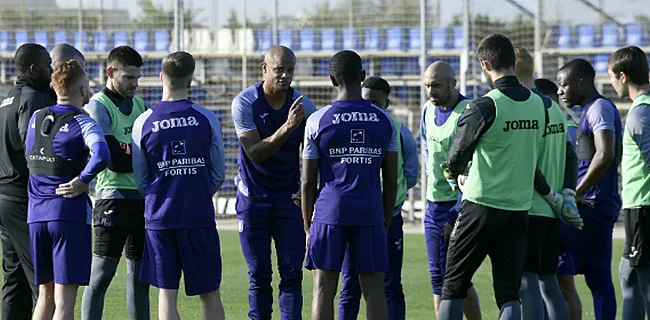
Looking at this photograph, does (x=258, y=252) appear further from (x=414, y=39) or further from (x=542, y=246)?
(x=414, y=39)

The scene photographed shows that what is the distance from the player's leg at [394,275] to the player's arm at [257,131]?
4.28 ft

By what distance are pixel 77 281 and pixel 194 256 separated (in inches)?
31.3

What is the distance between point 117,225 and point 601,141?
3.68 m

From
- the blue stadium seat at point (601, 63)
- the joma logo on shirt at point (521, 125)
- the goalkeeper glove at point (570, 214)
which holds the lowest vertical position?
the goalkeeper glove at point (570, 214)

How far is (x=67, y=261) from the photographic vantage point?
21.4ft

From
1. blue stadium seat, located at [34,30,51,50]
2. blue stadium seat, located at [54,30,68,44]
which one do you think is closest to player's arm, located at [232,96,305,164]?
blue stadium seat, located at [54,30,68,44]

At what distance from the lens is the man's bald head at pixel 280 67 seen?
721 centimetres

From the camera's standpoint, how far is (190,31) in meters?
24.4

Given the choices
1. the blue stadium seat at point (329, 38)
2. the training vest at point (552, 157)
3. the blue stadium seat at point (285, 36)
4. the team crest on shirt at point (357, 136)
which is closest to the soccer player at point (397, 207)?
the team crest on shirt at point (357, 136)

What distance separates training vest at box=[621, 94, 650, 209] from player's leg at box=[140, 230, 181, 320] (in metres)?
3.23

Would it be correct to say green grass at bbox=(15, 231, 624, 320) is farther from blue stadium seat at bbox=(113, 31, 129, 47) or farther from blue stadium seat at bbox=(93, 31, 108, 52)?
blue stadium seat at bbox=(113, 31, 129, 47)

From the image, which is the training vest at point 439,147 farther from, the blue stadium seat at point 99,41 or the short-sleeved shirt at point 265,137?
the blue stadium seat at point 99,41

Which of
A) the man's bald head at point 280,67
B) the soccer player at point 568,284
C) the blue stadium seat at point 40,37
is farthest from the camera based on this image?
the blue stadium seat at point 40,37

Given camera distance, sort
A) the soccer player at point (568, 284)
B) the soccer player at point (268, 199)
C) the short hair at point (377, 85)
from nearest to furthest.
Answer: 1. the soccer player at point (268, 199)
2. the soccer player at point (568, 284)
3. the short hair at point (377, 85)
